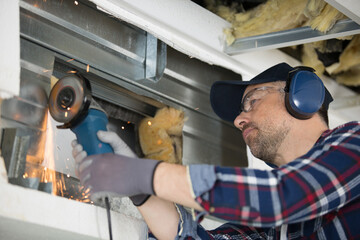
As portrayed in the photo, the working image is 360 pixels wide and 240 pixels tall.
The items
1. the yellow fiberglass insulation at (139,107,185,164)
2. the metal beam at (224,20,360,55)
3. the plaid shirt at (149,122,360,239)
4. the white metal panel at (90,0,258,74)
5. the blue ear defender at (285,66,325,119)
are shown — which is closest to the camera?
the plaid shirt at (149,122,360,239)

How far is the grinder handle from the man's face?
1.95 ft

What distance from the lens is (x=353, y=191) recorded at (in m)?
1.49

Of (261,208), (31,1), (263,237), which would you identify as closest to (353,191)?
(261,208)

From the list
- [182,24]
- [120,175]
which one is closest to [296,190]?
[120,175]

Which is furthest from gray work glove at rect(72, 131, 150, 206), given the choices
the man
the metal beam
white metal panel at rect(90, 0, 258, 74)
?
the metal beam

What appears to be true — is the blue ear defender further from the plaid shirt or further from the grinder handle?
the grinder handle

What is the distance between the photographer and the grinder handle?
155 centimetres

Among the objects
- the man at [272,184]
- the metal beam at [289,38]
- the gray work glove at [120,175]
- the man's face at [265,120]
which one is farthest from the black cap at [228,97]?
the gray work glove at [120,175]

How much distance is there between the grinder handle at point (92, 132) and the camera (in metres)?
1.55

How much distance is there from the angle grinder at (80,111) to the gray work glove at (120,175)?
11 cm

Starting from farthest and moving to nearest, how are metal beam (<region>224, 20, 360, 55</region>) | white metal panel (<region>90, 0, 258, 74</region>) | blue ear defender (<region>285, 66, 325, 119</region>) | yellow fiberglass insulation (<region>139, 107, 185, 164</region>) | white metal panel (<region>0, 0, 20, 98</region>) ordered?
yellow fiberglass insulation (<region>139, 107, 185, 164</region>), metal beam (<region>224, 20, 360, 55</region>), white metal panel (<region>90, 0, 258, 74</region>), blue ear defender (<region>285, 66, 325, 119</region>), white metal panel (<region>0, 0, 20, 98</region>)

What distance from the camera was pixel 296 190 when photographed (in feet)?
4.52

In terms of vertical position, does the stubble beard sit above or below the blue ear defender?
below

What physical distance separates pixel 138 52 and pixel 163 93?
0.80ft
